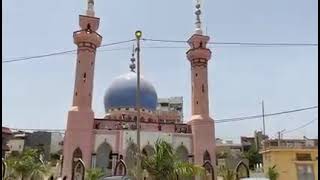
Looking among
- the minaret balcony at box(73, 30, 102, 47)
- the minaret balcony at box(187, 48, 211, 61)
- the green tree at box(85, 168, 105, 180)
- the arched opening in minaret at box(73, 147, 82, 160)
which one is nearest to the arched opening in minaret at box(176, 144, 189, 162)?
the green tree at box(85, 168, 105, 180)

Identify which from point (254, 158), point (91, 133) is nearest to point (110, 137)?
point (91, 133)

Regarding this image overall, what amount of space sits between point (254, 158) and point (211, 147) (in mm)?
26051

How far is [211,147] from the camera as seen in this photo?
3888 centimetres

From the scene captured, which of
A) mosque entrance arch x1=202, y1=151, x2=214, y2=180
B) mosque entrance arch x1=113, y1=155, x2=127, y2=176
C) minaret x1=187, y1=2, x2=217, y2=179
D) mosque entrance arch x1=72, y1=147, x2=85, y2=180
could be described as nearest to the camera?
mosque entrance arch x1=72, y1=147, x2=85, y2=180

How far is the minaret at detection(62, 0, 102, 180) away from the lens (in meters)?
35.9

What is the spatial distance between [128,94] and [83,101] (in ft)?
23.0

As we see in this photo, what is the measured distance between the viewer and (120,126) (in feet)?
127

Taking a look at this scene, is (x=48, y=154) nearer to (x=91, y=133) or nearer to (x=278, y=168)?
(x=91, y=133)

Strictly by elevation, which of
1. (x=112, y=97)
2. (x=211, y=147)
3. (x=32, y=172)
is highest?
(x=112, y=97)

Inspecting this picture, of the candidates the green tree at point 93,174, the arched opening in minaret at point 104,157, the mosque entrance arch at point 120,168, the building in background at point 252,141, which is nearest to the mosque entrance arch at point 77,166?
the green tree at point 93,174

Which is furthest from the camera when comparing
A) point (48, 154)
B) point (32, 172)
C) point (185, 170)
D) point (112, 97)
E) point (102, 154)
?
point (48, 154)

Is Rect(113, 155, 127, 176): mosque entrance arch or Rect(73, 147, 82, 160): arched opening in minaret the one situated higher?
Rect(73, 147, 82, 160): arched opening in minaret

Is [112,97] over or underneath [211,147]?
over

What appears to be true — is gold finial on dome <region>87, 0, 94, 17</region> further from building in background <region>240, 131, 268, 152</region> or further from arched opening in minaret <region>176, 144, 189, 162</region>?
building in background <region>240, 131, 268, 152</region>
